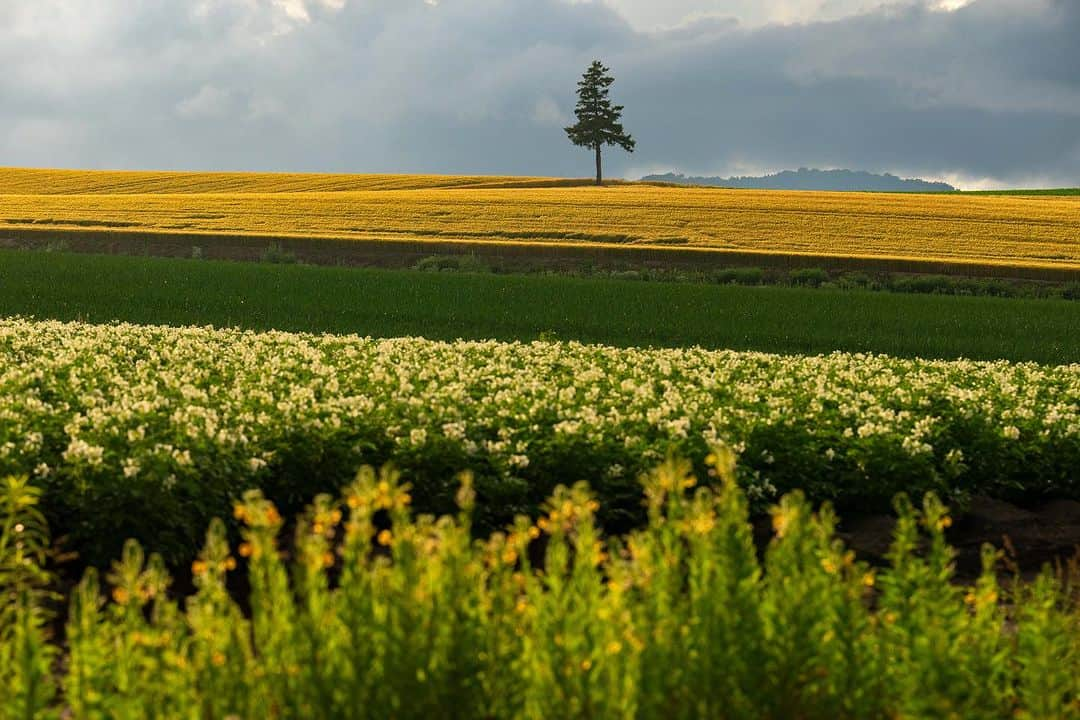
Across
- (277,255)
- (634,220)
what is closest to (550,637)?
(277,255)

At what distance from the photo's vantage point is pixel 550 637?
4.16 metres

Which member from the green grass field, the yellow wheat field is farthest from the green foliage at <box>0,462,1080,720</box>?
the yellow wheat field

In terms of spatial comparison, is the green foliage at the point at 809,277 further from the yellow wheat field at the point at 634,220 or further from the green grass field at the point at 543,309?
the green grass field at the point at 543,309

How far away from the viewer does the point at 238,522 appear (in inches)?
339

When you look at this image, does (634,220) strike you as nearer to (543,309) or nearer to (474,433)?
(543,309)

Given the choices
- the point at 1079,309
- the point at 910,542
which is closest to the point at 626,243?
the point at 1079,309

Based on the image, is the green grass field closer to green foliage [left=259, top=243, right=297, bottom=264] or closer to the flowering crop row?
Result: green foliage [left=259, top=243, right=297, bottom=264]

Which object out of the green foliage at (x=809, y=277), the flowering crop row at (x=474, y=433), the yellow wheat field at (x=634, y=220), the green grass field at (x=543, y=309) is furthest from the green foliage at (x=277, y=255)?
the flowering crop row at (x=474, y=433)

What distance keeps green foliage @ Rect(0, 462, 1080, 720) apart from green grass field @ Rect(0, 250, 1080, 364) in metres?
19.0

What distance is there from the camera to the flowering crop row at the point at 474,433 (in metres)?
8.05

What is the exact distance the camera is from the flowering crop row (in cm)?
805

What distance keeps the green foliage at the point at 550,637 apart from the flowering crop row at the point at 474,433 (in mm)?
3591

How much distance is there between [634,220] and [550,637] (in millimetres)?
43557

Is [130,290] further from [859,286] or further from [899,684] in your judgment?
[899,684]
